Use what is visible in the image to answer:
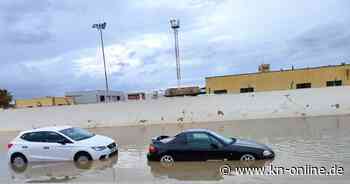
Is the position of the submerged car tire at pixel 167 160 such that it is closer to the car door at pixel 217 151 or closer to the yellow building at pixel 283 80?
the car door at pixel 217 151

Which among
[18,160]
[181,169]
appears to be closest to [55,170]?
[18,160]

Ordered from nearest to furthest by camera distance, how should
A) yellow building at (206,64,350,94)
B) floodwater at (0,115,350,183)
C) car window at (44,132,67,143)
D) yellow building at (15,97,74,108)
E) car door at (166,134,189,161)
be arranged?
1. floodwater at (0,115,350,183)
2. car door at (166,134,189,161)
3. car window at (44,132,67,143)
4. yellow building at (206,64,350,94)
5. yellow building at (15,97,74,108)

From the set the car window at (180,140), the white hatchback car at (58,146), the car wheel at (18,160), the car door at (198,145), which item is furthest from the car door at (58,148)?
the car door at (198,145)

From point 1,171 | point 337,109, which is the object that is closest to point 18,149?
point 1,171

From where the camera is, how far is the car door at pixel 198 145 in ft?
50.3

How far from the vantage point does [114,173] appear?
13867 mm

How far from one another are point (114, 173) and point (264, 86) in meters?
40.3

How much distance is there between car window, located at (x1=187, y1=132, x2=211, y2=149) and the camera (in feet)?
50.8

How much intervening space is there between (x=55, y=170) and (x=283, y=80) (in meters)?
39.7

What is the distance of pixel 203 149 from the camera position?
1537 cm

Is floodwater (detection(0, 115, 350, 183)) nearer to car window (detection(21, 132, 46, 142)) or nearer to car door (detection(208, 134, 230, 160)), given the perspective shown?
car door (detection(208, 134, 230, 160))

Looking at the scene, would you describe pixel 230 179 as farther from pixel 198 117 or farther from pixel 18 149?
pixel 198 117

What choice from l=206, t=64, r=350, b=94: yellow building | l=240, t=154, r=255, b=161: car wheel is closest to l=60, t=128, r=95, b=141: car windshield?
l=240, t=154, r=255, b=161: car wheel

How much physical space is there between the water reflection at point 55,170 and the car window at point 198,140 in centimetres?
301
